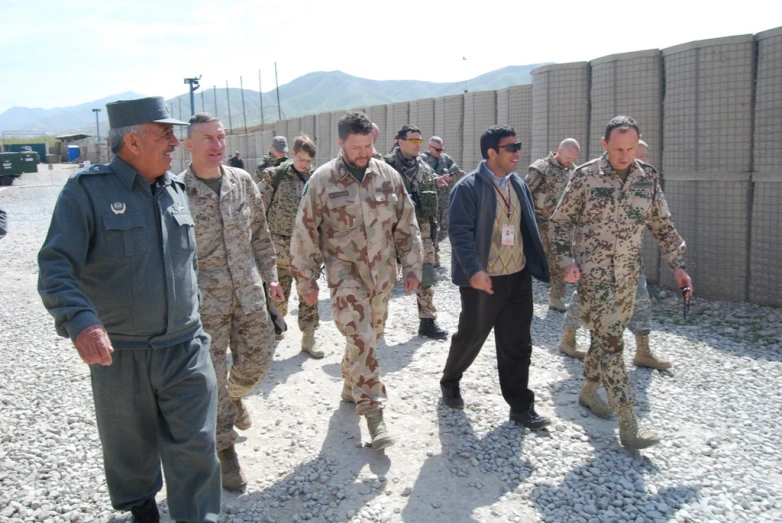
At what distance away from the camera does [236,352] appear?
3750mm

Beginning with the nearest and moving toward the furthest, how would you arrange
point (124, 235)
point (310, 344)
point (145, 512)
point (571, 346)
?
point (124, 235)
point (145, 512)
point (571, 346)
point (310, 344)

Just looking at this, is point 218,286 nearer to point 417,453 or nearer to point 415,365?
point 417,453

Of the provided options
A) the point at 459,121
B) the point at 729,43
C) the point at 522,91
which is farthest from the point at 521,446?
the point at 459,121

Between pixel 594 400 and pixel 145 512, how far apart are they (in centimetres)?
304

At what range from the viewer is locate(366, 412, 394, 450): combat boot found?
12.6 feet

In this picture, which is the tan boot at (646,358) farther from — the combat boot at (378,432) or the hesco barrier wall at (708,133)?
the combat boot at (378,432)

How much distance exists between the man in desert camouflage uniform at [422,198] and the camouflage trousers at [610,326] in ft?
7.82

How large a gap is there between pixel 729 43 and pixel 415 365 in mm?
5076

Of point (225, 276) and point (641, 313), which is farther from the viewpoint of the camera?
point (641, 313)

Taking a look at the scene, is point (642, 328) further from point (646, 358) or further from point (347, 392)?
point (347, 392)

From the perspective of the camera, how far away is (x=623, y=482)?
3527 mm

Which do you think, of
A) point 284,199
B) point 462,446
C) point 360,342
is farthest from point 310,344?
point 462,446

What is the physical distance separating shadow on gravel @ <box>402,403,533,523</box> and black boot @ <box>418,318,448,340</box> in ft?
6.66

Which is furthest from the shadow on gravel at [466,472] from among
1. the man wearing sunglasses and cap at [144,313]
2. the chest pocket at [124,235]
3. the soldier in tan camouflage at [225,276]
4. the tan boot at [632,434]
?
the chest pocket at [124,235]
